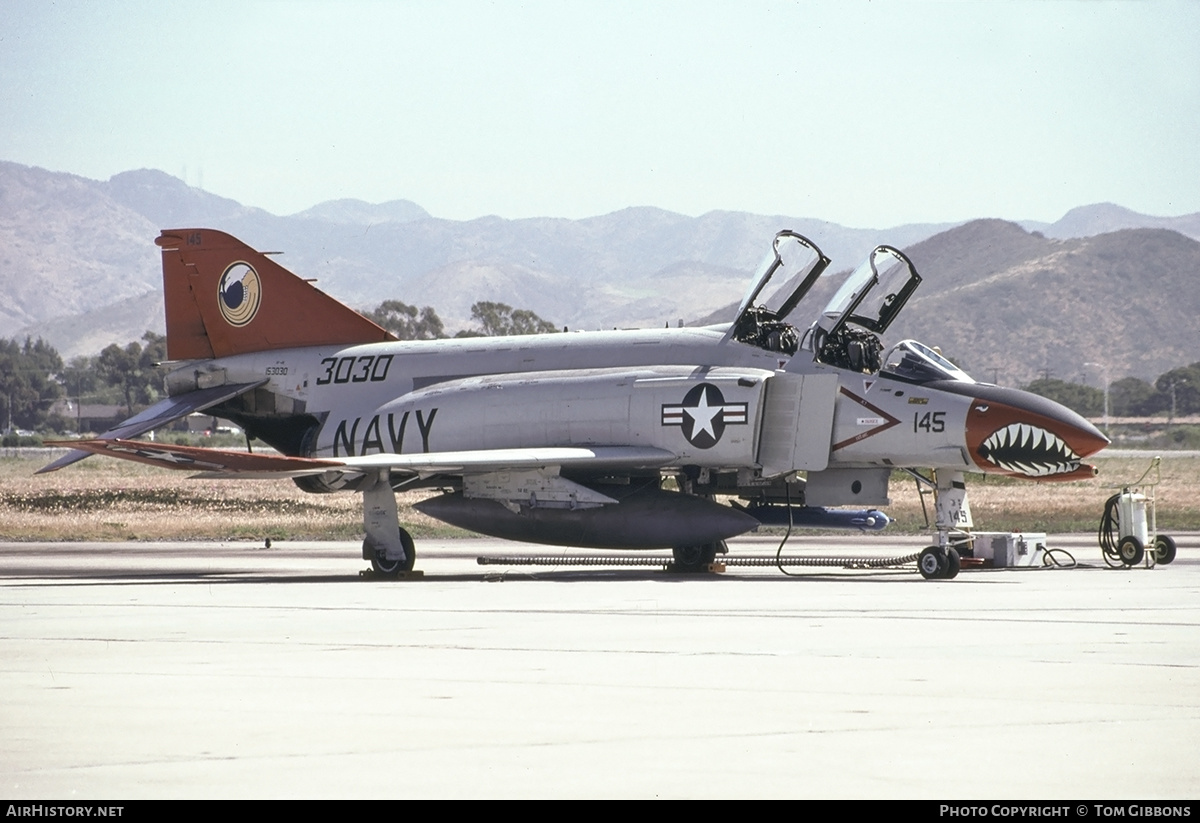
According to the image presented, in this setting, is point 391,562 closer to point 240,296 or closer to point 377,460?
point 377,460

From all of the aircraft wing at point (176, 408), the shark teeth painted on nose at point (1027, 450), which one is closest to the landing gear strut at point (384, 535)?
the aircraft wing at point (176, 408)

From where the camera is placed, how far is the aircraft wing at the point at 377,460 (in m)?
17.6

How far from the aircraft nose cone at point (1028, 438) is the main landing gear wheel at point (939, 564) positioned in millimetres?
1142

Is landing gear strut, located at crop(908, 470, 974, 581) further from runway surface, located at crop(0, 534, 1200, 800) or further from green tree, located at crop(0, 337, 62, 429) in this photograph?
green tree, located at crop(0, 337, 62, 429)

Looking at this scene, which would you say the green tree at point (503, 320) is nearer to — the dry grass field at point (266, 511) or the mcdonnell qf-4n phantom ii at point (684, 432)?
the dry grass field at point (266, 511)

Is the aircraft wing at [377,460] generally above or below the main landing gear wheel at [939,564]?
above

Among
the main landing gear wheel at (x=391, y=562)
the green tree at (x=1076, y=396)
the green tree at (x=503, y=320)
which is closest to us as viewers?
the main landing gear wheel at (x=391, y=562)

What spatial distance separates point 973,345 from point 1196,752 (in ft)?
572

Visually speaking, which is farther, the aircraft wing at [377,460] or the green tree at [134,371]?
the green tree at [134,371]

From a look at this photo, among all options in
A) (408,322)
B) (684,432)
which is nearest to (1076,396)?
(408,322)

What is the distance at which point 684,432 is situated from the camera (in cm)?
1878

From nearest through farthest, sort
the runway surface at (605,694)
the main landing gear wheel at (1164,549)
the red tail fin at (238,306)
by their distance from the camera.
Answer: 1. the runway surface at (605,694)
2. the main landing gear wheel at (1164,549)
3. the red tail fin at (238,306)

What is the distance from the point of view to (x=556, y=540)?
748 inches

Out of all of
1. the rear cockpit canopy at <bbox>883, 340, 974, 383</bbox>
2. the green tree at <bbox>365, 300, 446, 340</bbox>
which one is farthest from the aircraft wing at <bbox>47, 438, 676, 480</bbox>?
the green tree at <bbox>365, 300, 446, 340</bbox>
